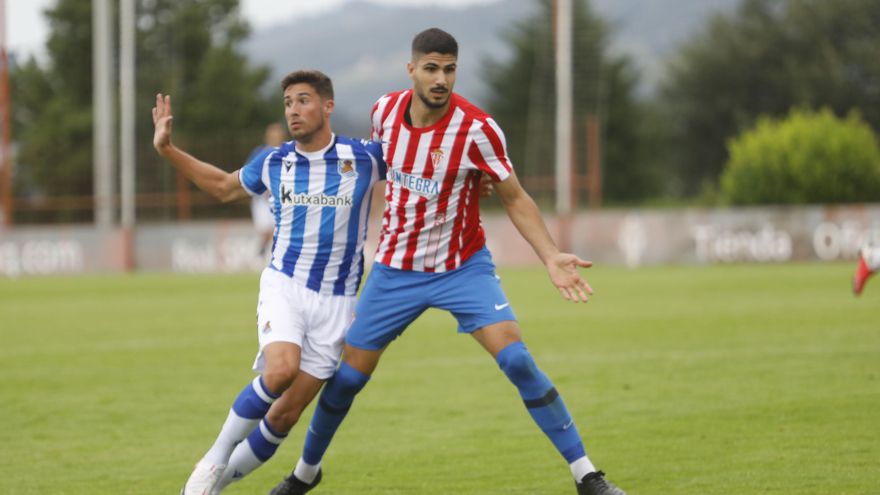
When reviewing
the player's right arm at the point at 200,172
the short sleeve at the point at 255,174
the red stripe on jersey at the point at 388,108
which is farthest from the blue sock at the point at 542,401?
the player's right arm at the point at 200,172

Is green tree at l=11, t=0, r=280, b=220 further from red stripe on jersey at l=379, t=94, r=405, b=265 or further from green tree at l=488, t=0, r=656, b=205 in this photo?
red stripe on jersey at l=379, t=94, r=405, b=265

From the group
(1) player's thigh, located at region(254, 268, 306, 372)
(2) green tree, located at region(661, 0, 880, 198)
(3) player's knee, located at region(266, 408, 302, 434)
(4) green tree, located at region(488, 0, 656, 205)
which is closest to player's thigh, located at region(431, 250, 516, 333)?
(1) player's thigh, located at region(254, 268, 306, 372)

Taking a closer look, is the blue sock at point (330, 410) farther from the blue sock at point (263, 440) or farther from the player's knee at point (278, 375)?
the player's knee at point (278, 375)

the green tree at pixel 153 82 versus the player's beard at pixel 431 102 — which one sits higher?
the green tree at pixel 153 82

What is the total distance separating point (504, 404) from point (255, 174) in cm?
328

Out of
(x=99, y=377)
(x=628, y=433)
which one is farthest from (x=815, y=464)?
(x=99, y=377)

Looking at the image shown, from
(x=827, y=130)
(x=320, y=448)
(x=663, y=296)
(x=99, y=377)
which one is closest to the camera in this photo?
(x=320, y=448)

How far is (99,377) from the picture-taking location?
11.4 meters

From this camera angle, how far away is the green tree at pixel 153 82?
59625 millimetres

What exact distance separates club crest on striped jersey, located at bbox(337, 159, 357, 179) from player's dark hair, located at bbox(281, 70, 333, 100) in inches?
13.8

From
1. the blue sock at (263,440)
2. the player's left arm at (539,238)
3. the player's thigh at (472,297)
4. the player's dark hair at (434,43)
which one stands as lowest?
the blue sock at (263,440)

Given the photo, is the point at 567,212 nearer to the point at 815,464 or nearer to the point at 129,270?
the point at 129,270

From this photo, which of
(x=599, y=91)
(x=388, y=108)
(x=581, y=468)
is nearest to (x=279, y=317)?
(x=388, y=108)

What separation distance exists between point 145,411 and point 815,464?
16.0ft
